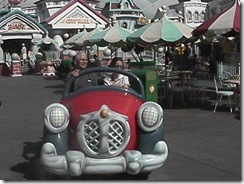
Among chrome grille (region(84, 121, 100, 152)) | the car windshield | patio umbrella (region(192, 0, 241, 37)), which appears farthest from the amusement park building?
chrome grille (region(84, 121, 100, 152))

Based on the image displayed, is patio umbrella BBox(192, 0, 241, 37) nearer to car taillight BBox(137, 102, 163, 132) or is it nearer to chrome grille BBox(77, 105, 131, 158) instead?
car taillight BBox(137, 102, 163, 132)

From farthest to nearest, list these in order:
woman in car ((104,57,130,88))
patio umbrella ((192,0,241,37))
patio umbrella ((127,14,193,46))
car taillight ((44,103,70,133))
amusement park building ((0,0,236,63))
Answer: amusement park building ((0,0,236,63)) → patio umbrella ((127,14,193,46)) → patio umbrella ((192,0,241,37)) → woman in car ((104,57,130,88)) → car taillight ((44,103,70,133))

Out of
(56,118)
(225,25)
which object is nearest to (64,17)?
(225,25)


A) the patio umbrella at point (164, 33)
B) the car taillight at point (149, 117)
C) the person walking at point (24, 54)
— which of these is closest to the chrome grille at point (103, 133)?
the car taillight at point (149, 117)

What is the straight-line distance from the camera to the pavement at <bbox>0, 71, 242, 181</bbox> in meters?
5.65

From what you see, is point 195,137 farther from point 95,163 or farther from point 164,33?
point 164,33

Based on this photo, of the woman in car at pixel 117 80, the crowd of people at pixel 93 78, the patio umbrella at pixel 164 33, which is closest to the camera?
the crowd of people at pixel 93 78

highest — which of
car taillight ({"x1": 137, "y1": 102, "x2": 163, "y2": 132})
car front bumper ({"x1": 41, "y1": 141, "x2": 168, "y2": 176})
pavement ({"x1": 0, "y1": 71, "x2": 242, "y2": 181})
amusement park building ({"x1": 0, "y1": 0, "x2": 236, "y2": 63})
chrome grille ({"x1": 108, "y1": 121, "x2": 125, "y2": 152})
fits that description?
amusement park building ({"x1": 0, "y1": 0, "x2": 236, "y2": 63})

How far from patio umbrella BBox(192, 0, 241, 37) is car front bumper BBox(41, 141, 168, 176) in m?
5.42

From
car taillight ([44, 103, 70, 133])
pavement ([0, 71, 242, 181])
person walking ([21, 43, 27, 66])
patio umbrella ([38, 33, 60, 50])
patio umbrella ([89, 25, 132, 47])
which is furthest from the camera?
person walking ([21, 43, 27, 66])

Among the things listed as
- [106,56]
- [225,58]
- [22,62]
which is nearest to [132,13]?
[22,62]

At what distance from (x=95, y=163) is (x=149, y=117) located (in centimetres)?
79

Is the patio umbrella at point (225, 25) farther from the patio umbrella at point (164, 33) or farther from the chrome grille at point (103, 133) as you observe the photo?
the chrome grille at point (103, 133)

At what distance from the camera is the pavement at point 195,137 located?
18.5 ft
